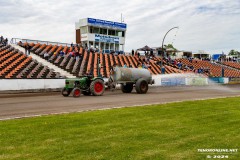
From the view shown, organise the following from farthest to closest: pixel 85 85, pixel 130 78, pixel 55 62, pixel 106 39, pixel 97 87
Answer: pixel 106 39, pixel 55 62, pixel 130 78, pixel 97 87, pixel 85 85

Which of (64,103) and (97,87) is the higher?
(97,87)

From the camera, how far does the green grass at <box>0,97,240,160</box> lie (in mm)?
5695

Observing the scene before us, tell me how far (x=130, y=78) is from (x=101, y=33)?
37.0 m

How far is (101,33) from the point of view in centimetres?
5759

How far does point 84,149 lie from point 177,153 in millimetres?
1774

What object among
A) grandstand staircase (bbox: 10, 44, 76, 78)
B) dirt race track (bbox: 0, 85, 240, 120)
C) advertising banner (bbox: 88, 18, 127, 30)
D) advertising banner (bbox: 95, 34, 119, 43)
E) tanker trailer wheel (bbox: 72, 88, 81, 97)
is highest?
advertising banner (bbox: 88, 18, 127, 30)

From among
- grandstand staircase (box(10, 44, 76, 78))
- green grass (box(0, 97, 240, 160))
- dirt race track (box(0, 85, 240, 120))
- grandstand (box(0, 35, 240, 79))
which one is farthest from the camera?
grandstand staircase (box(10, 44, 76, 78))

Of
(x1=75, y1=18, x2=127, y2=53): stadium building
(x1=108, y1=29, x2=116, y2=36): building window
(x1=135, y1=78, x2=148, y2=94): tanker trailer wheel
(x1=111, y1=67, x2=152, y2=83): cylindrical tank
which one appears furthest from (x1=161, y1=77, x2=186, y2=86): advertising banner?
(x1=108, y1=29, x2=116, y2=36): building window

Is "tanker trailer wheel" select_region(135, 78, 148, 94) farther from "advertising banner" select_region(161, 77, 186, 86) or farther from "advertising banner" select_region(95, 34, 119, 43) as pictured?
"advertising banner" select_region(95, 34, 119, 43)

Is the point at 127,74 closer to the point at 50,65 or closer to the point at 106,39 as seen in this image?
the point at 50,65

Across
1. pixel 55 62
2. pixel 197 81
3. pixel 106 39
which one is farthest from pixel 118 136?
pixel 106 39

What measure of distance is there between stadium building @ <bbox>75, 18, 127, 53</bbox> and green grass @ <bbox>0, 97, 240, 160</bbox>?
1832 inches

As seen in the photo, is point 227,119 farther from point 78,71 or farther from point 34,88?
point 78,71

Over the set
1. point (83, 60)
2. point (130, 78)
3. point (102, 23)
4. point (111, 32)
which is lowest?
point (130, 78)
